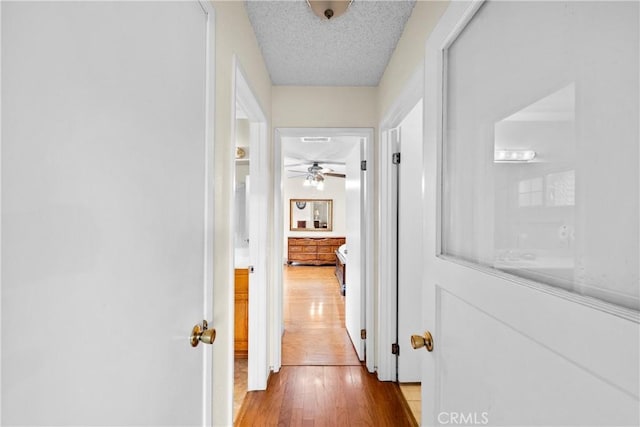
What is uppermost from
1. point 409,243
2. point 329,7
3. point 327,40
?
point 327,40

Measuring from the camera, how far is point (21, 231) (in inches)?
16.5

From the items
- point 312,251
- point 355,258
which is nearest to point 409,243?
point 355,258

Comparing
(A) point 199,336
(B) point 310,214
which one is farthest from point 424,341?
(B) point 310,214

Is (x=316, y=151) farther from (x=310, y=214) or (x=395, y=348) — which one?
(x=310, y=214)

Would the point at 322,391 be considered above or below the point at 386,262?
below

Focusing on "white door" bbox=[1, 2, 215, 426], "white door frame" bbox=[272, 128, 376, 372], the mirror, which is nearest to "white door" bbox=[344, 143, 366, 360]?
"white door frame" bbox=[272, 128, 376, 372]

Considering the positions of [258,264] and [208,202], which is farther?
[258,264]

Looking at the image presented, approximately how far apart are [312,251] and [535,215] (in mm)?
7243

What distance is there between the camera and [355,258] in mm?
2846

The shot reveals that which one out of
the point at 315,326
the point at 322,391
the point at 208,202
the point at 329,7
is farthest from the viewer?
the point at 315,326

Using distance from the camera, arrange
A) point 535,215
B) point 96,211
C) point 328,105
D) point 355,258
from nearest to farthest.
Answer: point 96,211 < point 535,215 < point 328,105 < point 355,258

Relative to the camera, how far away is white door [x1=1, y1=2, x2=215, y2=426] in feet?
1.38

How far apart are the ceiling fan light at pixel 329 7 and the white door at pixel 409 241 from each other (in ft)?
3.63

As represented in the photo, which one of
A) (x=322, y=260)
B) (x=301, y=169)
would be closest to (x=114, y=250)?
(x=301, y=169)
